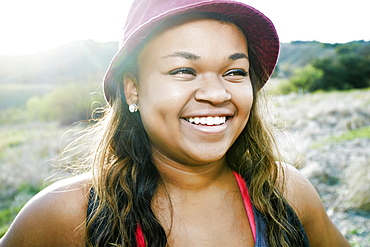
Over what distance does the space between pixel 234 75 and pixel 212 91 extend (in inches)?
8.8

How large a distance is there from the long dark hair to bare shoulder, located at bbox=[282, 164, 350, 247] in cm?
7

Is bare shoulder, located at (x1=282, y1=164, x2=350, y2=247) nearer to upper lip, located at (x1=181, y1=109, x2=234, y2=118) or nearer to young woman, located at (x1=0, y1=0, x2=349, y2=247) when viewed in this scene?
young woman, located at (x1=0, y1=0, x2=349, y2=247)

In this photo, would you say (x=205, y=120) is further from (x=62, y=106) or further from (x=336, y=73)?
(x=336, y=73)

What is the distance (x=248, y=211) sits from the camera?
187 cm

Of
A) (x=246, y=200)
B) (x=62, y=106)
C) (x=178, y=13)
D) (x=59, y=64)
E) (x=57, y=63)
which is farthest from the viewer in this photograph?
(x=57, y=63)

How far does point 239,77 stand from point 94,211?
1.03 m

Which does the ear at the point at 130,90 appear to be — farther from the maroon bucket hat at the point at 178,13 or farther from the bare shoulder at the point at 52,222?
the bare shoulder at the point at 52,222

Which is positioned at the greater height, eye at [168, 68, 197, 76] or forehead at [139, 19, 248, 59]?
forehead at [139, 19, 248, 59]

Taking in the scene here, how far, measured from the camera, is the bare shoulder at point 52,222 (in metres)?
1.66

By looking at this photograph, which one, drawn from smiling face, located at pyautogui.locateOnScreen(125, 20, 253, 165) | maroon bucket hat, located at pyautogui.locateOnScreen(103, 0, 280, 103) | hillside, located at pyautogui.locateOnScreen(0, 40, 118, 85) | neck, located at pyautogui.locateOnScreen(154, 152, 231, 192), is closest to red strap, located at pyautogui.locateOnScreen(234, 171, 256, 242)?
neck, located at pyautogui.locateOnScreen(154, 152, 231, 192)

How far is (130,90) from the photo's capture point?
1.88 meters

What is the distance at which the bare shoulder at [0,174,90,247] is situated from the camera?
1.66 meters

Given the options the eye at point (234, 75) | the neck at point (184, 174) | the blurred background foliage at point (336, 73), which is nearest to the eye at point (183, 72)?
the eye at point (234, 75)

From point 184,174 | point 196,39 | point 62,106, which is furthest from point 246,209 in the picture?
point 62,106
